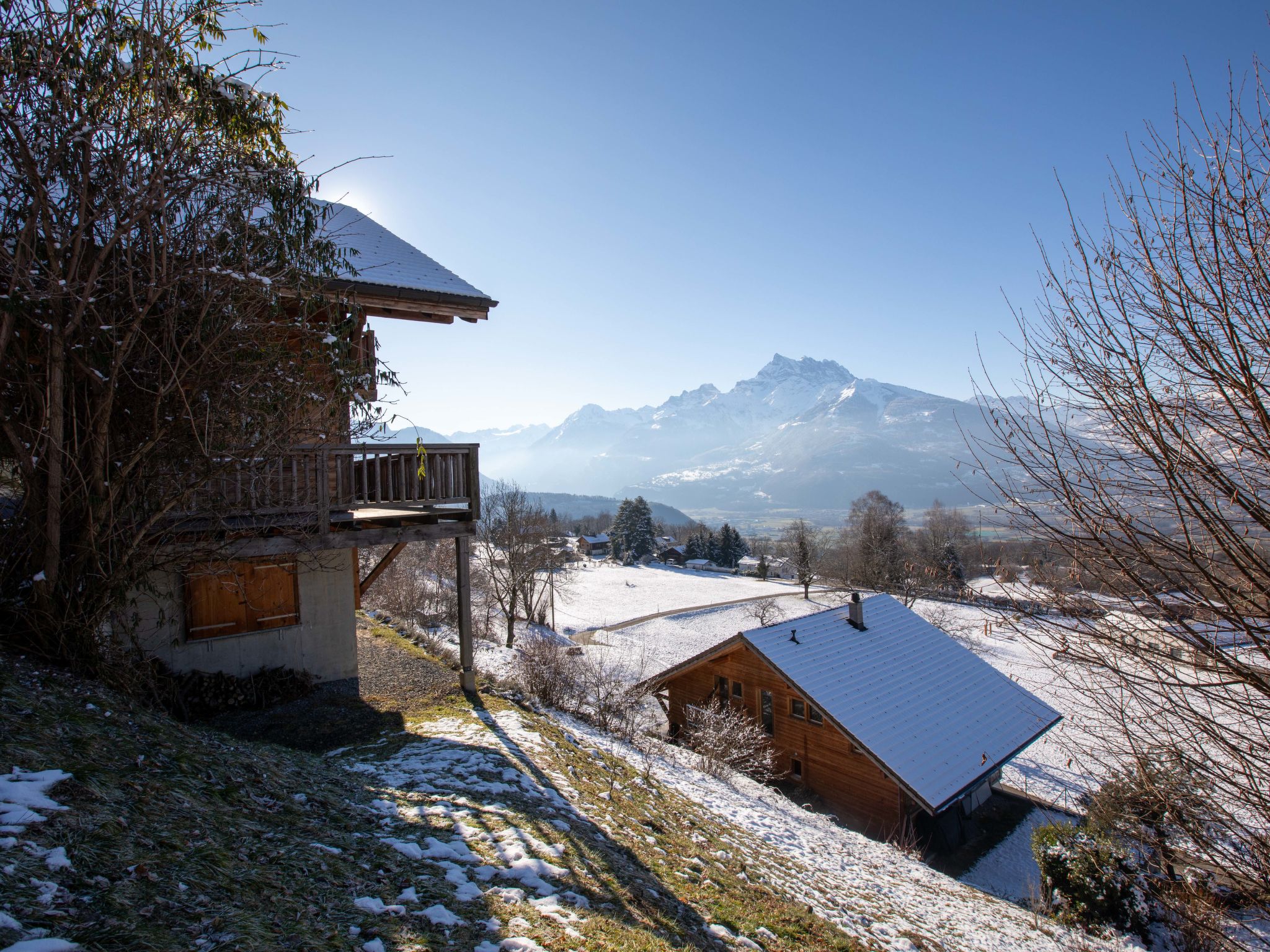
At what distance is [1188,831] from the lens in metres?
4.11

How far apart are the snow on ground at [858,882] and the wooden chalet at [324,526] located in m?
4.34

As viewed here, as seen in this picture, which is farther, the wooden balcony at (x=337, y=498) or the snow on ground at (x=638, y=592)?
the snow on ground at (x=638, y=592)

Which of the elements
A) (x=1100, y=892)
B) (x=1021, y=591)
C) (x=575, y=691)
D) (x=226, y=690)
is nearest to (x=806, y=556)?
(x=1100, y=892)

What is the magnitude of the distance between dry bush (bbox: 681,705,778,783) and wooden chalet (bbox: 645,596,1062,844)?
45 cm

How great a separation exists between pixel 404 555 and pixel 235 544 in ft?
126

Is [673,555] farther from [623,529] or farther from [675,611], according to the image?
[675,611]

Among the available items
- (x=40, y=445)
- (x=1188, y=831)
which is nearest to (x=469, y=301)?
(x=40, y=445)

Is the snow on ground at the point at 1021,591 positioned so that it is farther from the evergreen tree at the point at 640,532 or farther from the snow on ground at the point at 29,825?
the evergreen tree at the point at 640,532

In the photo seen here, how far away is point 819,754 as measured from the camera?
16156mm

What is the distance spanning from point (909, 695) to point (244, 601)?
16.2 meters

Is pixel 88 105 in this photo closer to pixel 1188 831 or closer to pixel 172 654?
pixel 172 654

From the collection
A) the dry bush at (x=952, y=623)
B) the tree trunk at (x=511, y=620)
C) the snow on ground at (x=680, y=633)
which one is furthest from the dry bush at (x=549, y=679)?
the dry bush at (x=952, y=623)

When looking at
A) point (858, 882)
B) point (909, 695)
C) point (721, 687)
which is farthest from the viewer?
point (721, 687)

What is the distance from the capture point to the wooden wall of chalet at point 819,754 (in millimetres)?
14844
